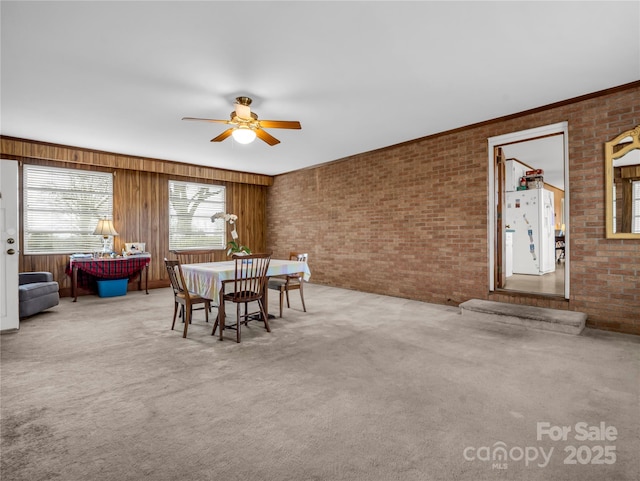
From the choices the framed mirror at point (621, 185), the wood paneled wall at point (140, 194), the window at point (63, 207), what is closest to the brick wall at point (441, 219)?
the framed mirror at point (621, 185)

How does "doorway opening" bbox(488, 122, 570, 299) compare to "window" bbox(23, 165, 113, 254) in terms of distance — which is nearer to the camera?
"window" bbox(23, 165, 113, 254)

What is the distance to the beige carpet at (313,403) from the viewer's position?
5.34 feet

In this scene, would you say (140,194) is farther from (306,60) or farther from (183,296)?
(306,60)

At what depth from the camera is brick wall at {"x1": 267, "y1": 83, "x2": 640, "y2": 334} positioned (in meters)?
3.81

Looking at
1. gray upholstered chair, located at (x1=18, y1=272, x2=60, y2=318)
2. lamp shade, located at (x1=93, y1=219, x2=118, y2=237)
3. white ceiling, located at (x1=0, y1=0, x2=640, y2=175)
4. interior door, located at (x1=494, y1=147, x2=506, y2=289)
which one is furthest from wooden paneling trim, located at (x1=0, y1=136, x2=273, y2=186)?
interior door, located at (x1=494, y1=147, x2=506, y2=289)

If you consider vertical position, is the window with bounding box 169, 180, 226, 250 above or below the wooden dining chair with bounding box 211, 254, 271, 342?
above

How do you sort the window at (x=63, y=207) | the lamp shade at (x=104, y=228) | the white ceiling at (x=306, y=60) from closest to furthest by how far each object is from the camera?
the white ceiling at (x=306, y=60) < the window at (x=63, y=207) < the lamp shade at (x=104, y=228)

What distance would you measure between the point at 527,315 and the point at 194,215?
22.9 ft

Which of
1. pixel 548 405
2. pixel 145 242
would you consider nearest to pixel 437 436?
pixel 548 405

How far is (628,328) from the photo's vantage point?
3682 mm

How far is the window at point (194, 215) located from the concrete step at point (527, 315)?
605 cm

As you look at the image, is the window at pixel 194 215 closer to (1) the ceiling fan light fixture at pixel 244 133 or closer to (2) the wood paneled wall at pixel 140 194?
(2) the wood paneled wall at pixel 140 194

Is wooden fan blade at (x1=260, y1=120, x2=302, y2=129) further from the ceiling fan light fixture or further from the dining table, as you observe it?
the dining table

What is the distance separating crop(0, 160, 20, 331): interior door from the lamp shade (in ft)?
7.32
